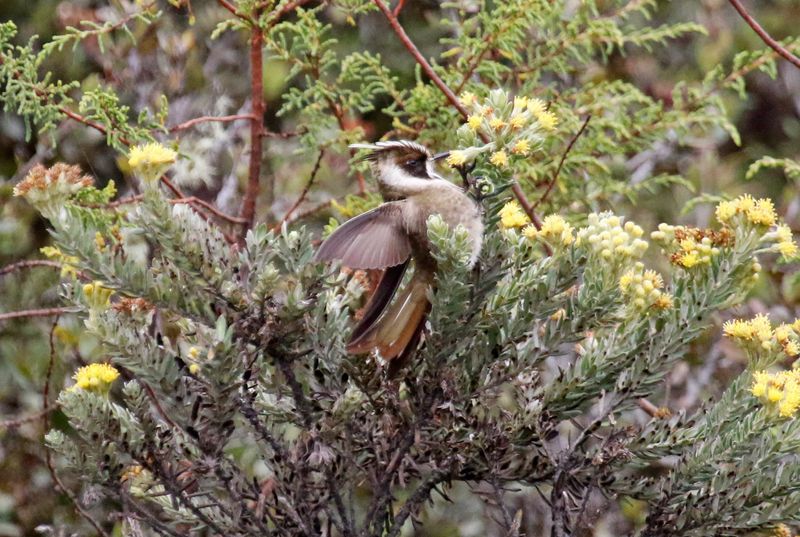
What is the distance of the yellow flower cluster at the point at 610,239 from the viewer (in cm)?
145

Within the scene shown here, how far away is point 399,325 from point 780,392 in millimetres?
553

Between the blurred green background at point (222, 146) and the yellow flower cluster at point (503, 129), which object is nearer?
the yellow flower cluster at point (503, 129)

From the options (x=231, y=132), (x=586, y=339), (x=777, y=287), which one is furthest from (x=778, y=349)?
(x=231, y=132)

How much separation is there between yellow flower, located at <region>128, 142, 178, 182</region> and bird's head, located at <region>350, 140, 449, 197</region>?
0.61m

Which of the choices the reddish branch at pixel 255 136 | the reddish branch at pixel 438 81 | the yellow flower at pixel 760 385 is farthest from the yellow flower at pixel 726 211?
the reddish branch at pixel 255 136

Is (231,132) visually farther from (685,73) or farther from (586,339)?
(586,339)

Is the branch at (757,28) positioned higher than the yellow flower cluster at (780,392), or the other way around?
the branch at (757,28)

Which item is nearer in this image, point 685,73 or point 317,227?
point 317,227

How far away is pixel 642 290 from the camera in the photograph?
1.51 m

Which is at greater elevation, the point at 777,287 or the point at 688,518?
the point at 688,518

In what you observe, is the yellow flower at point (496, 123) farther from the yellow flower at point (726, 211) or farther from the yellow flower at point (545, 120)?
the yellow flower at point (726, 211)

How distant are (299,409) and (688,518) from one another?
570 mm

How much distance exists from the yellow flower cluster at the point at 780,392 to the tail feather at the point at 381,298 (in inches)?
22.2

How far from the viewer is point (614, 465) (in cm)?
147
